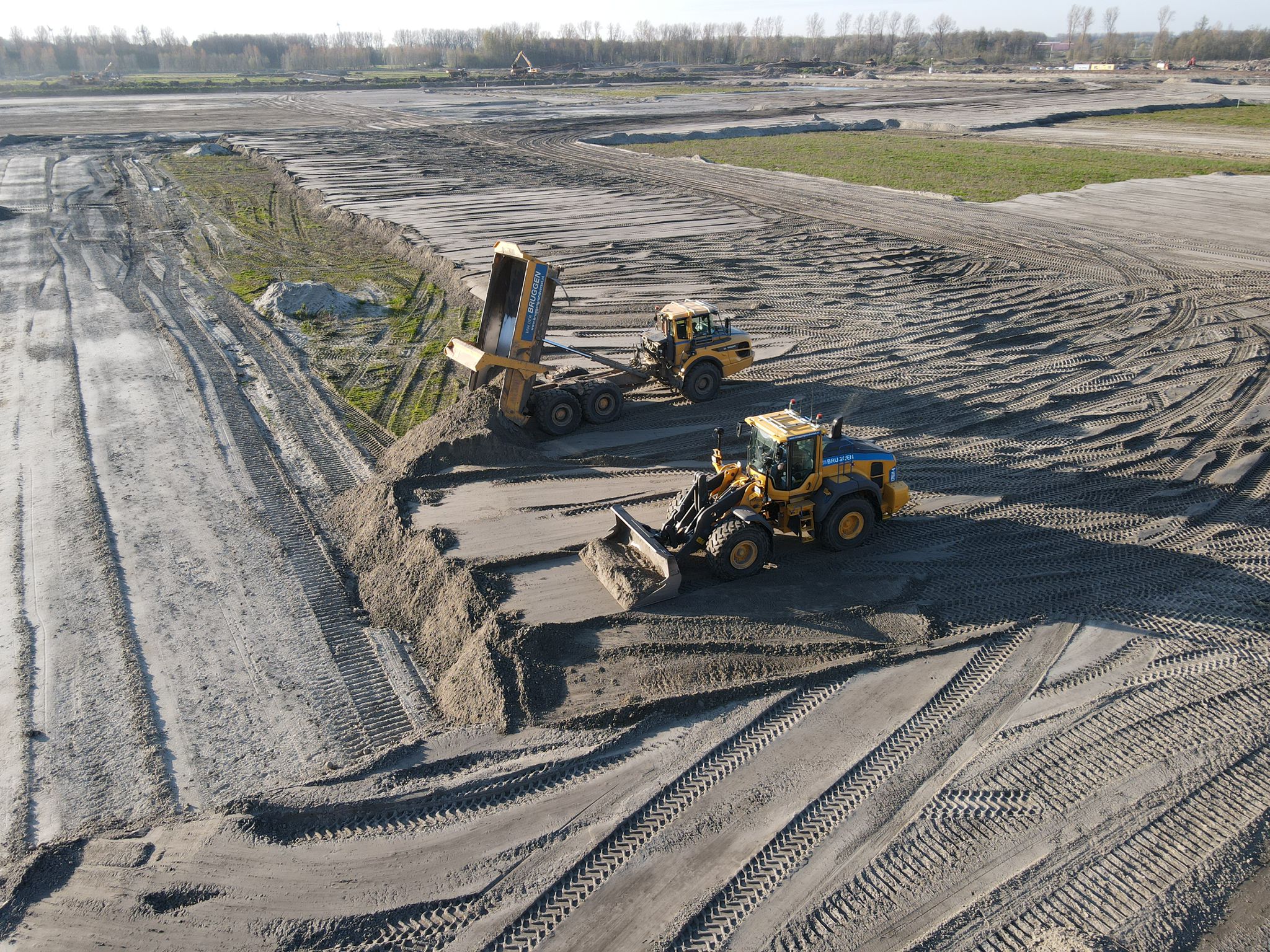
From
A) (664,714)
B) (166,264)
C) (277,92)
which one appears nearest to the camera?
(664,714)

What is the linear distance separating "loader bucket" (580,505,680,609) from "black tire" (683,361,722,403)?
5.35 meters

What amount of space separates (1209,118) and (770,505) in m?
59.3

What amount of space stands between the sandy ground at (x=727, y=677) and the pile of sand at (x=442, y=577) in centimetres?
19

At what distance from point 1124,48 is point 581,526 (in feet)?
662

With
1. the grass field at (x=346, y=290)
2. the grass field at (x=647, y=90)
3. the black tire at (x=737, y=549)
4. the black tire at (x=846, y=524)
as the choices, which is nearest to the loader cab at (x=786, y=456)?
the black tire at (x=846, y=524)

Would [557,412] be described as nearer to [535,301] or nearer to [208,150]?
[535,301]

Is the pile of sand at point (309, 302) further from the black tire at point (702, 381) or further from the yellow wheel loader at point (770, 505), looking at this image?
the yellow wheel loader at point (770, 505)

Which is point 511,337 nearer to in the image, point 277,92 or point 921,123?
point 921,123

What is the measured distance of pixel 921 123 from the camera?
2148 inches

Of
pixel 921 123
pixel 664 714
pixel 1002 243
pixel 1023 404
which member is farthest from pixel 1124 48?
pixel 664 714

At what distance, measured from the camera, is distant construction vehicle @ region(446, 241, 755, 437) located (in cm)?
1441

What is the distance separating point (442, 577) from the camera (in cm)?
1066

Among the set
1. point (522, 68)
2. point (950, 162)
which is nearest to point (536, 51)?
point (522, 68)

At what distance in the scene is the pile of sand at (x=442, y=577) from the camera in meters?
9.05
